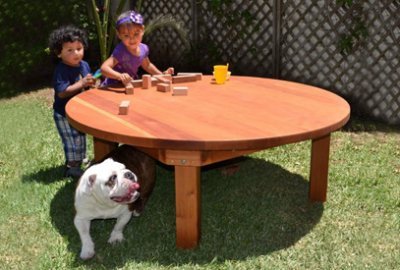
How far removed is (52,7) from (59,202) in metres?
4.29

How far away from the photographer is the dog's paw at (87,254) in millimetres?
2986

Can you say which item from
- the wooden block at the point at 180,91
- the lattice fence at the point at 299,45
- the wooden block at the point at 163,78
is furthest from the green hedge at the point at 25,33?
the wooden block at the point at 180,91

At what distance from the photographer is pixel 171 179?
13.8ft

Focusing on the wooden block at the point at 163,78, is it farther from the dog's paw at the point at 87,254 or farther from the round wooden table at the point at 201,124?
the dog's paw at the point at 87,254

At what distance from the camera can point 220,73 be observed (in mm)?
4086

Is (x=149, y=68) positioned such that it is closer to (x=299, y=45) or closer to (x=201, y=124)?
(x=201, y=124)

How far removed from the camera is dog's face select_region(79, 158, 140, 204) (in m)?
2.77

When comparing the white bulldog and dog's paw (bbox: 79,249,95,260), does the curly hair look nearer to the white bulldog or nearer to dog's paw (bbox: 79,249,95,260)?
the white bulldog

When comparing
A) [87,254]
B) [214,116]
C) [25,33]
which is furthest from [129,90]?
[25,33]

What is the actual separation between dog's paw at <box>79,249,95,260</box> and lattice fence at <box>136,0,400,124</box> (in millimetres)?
3792

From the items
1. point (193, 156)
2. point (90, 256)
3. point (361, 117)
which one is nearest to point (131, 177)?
point (193, 156)

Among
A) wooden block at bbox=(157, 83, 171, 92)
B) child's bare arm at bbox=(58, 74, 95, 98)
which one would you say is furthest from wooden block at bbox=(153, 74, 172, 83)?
child's bare arm at bbox=(58, 74, 95, 98)

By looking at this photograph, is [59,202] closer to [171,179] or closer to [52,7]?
[171,179]

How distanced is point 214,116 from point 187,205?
0.56 m
